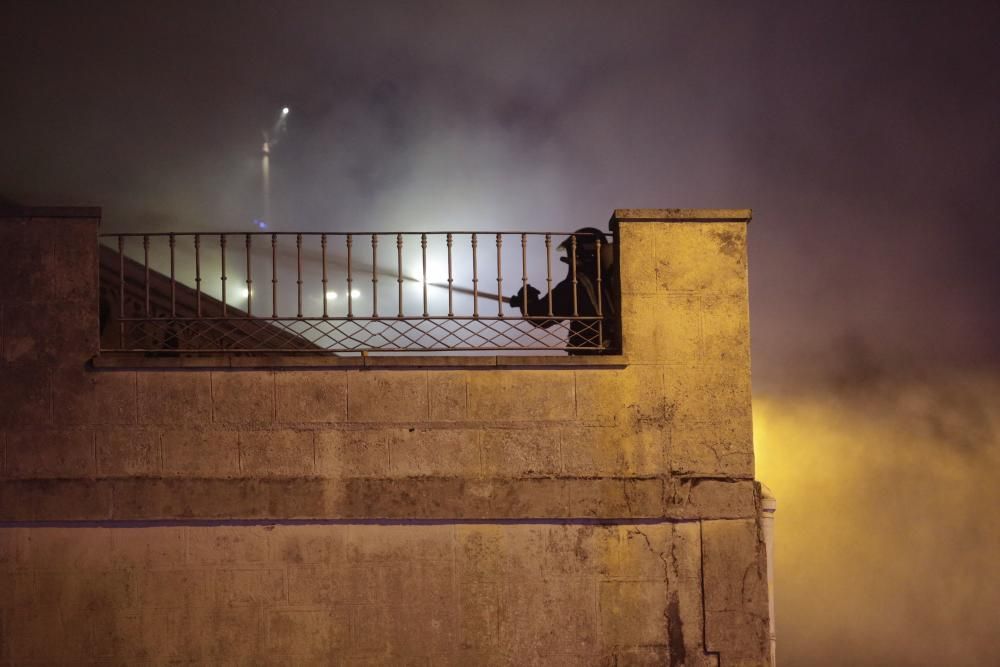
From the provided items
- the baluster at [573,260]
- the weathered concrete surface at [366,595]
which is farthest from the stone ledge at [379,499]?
the baluster at [573,260]

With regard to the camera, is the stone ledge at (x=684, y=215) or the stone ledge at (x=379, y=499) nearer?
the stone ledge at (x=379, y=499)

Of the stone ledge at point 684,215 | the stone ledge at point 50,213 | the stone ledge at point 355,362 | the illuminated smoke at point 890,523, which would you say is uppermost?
the stone ledge at point 50,213

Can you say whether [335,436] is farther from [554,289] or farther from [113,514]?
[554,289]

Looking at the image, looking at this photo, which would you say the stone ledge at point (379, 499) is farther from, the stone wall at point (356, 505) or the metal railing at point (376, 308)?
the metal railing at point (376, 308)

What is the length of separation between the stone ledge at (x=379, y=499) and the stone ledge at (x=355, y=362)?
3.19ft

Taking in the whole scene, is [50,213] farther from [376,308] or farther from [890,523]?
[890,523]

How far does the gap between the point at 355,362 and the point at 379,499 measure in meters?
1.20

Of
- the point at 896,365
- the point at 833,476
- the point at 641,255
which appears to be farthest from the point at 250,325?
the point at 896,365

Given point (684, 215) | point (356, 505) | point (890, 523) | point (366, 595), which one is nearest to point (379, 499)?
point (356, 505)

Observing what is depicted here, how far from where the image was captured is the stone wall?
505 cm

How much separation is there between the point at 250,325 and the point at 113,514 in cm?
283

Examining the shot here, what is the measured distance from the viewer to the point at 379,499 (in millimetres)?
5113

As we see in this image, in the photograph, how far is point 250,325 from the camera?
735cm

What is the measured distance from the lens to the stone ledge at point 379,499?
5.05 metres
